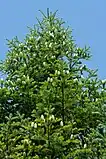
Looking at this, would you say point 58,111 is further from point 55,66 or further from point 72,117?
point 55,66

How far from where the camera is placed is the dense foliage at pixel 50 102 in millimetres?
8656

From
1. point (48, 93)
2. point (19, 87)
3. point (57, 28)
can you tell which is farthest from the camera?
point (57, 28)

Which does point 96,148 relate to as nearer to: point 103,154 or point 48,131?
point 103,154

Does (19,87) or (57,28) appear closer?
(19,87)

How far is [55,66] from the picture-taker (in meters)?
12.0

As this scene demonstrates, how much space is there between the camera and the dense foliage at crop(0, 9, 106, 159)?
866 centimetres

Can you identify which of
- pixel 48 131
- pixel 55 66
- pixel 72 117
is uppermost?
pixel 55 66

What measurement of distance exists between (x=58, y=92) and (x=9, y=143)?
1.90m

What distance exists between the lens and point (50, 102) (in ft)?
31.1

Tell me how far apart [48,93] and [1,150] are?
1.82 m

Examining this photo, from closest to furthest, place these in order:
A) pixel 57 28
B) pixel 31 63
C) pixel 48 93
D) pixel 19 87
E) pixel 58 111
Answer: pixel 48 93
pixel 58 111
pixel 19 87
pixel 31 63
pixel 57 28

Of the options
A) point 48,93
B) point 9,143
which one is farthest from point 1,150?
point 48,93

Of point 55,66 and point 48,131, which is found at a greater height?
point 55,66

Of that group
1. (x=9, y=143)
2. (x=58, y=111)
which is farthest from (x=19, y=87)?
(x=9, y=143)
